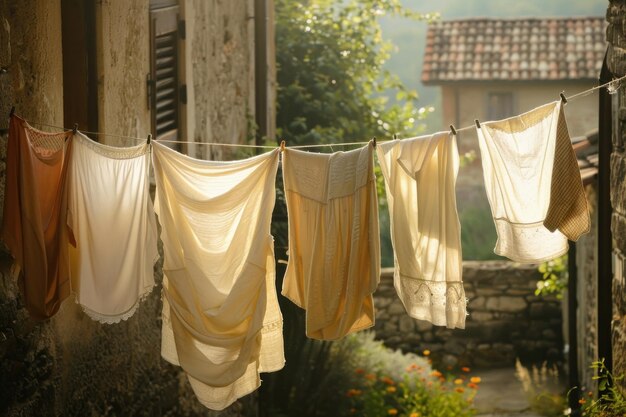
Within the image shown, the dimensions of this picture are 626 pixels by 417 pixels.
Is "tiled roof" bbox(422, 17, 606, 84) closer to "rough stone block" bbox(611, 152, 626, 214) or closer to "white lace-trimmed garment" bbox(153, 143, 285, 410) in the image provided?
"rough stone block" bbox(611, 152, 626, 214)

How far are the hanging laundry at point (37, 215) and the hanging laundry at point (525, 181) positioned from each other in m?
1.91

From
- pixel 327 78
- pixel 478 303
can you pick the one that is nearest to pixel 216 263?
pixel 327 78

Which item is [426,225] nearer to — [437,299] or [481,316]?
[437,299]

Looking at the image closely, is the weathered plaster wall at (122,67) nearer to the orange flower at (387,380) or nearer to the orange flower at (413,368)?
the orange flower at (387,380)

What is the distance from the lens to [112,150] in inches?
187

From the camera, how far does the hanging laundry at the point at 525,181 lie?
467 centimetres

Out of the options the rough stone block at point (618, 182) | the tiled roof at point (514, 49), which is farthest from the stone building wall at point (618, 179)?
the tiled roof at point (514, 49)

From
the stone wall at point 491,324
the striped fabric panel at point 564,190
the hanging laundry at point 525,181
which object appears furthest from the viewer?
the stone wall at point 491,324

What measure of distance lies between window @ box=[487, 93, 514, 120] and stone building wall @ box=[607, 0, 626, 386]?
1291 centimetres

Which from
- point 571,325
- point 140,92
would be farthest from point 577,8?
point 140,92

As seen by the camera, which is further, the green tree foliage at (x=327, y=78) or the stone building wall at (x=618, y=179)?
the green tree foliage at (x=327, y=78)

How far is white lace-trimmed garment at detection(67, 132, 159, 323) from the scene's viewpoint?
4.61 m

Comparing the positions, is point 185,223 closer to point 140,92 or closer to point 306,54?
point 140,92

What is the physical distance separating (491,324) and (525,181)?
7.29 m
